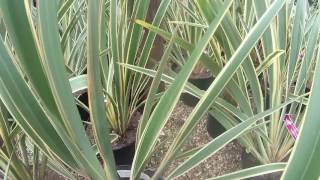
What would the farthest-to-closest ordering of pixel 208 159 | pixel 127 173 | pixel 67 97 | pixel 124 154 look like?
pixel 208 159
pixel 124 154
pixel 127 173
pixel 67 97

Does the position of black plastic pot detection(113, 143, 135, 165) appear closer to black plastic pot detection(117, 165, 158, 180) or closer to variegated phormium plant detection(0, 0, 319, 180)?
black plastic pot detection(117, 165, 158, 180)

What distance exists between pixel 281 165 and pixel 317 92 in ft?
1.13

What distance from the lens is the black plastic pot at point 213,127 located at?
1152mm

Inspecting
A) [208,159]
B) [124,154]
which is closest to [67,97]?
[124,154]

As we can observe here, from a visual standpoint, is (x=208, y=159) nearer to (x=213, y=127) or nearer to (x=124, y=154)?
(x=213, y=127)

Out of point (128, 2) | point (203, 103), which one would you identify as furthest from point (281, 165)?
point (128, 2)

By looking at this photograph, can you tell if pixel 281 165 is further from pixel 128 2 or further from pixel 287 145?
pixel 128 2

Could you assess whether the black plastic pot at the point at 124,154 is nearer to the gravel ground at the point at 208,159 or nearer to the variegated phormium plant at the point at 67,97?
the gravel ground at the point at 208,159

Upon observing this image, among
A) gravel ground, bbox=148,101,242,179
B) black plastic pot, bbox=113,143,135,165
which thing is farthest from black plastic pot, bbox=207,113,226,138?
black plastic pot, bbox=113,143,135,165

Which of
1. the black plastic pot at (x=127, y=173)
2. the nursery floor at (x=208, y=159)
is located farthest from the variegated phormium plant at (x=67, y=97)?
the nursery floor at (x=208, y=159)

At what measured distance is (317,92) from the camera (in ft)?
1.00

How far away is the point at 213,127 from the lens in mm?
1168

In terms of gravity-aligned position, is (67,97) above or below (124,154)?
above

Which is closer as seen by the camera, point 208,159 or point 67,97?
point 67,97
